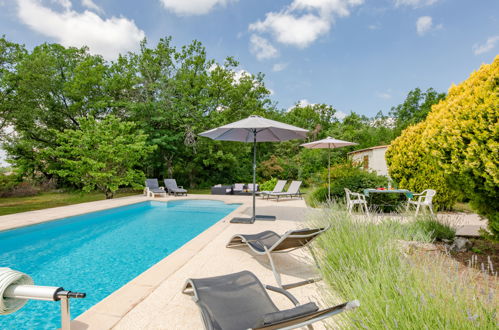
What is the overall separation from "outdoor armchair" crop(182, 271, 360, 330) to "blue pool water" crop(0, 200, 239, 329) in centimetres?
181

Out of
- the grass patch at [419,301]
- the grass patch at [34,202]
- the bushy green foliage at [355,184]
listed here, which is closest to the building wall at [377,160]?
the bushy green foliage at [355,184]

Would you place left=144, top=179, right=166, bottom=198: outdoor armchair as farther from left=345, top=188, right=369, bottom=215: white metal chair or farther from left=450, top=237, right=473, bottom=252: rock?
left=450, top=237, right=473, bottom=252: rock

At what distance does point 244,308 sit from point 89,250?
4600mm

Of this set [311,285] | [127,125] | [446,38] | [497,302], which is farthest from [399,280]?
[446,38]

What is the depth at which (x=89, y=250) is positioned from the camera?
5.26 meters

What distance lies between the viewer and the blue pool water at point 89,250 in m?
3.10

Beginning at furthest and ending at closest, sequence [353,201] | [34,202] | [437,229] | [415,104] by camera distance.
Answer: [415,104]
[34,202]
[353,201]
[437,229]

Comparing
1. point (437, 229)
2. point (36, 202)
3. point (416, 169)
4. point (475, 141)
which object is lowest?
point (36, 202)

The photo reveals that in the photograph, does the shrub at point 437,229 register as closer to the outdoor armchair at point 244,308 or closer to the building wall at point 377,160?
the outdoor armchair at point 244,308

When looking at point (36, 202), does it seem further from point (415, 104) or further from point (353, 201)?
point (415, 104)

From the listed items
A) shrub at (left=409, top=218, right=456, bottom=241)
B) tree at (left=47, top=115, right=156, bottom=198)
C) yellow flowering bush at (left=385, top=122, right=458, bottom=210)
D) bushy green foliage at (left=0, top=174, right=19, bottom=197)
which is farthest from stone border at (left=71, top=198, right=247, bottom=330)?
bushy green foliage at (left=0, top=174, right=19, bottom=197)

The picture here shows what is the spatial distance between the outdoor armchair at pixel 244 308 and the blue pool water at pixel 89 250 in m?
1.81

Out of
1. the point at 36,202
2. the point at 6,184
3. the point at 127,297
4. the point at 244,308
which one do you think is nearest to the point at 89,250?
the point at 127,297

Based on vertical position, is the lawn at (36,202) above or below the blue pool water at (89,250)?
above
